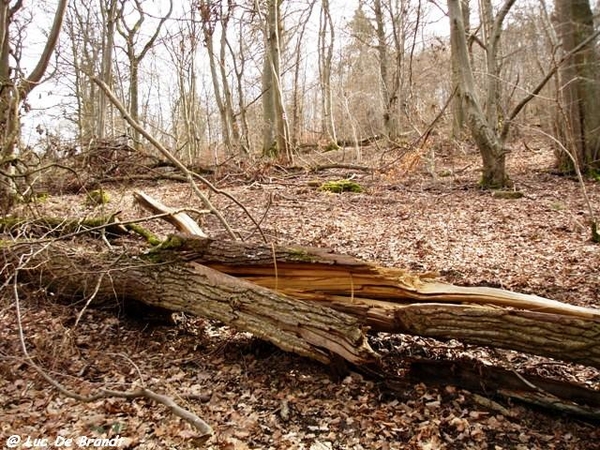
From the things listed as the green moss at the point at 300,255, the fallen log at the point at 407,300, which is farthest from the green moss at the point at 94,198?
the green moss at the point at 300,255

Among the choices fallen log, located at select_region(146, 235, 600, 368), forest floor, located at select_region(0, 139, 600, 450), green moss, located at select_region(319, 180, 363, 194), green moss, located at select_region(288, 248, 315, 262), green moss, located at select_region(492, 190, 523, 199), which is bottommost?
forest floor, located at select_region(0, 139, 600, 450)

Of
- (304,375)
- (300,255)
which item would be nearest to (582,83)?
(300,255)

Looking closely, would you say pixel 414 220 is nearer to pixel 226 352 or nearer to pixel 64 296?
pixel 226 352

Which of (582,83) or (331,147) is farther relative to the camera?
(331,147)

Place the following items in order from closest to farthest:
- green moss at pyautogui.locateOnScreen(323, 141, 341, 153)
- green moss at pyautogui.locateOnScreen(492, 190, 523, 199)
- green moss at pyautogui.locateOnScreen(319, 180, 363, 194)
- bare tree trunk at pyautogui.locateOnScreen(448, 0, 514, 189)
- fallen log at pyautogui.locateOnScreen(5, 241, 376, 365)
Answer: fallen log at pyautogui.locateOnScreen(5, 241, 376, 365), green moss at pyautogui.locateOnScreen(492, 190, 523, 199), bare tree trunk at pyautogui.locateOnScreen(448, 0, 514, 189), green moss at pyautogui.locateOnScreen(319, 180, 363, 194), green moss at pyautogui.locateOnScreen(323, 141, 341, 153)

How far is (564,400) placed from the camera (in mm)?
2908

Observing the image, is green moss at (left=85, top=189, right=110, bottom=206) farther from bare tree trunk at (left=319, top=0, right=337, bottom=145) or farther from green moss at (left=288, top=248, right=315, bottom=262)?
bare tree trunk at (left=319, top=0, right=337, bottom=145)

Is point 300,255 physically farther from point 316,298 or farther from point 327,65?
point 327,65

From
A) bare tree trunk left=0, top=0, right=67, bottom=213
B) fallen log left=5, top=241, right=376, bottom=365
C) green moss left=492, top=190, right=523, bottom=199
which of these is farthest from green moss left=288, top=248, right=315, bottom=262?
green moss left=492, top=190, right=523, bottom=199

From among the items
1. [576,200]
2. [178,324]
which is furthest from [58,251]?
[576,200]

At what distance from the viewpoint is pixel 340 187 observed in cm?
1034

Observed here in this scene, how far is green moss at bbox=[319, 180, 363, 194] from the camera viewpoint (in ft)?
33.8

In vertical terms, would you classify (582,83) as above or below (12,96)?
above

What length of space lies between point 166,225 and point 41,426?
16.3ft
